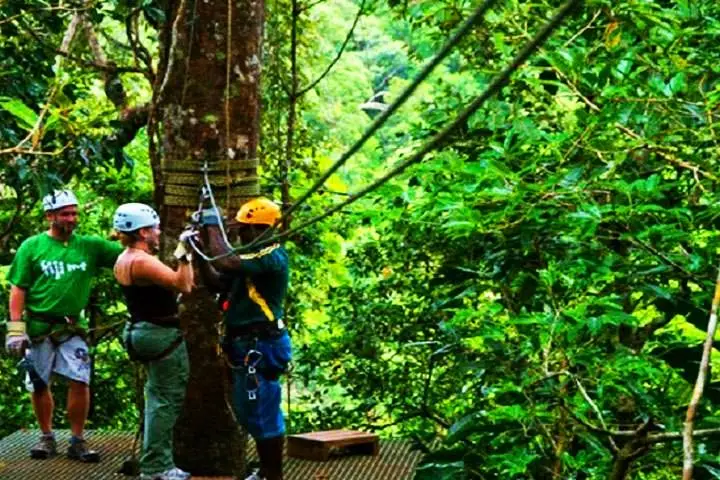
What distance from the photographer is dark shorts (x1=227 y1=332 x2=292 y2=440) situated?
5102 mm

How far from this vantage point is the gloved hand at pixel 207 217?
4.99 m

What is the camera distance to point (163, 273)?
5059mm

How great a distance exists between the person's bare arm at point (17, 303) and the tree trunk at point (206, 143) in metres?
1.07

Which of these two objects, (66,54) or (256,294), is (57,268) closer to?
(66,54)

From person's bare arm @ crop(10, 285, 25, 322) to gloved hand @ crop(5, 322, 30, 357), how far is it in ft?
0.13

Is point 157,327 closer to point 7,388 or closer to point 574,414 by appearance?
point 574,414

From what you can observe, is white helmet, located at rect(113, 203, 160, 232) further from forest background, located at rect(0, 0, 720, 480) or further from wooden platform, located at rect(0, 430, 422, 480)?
wooden platform, located at rect(0, 430, 422, 480)

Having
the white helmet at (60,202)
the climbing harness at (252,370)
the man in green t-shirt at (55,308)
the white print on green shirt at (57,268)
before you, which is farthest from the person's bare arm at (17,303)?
the climbing harness at (252,370)

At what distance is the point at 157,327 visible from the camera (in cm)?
522

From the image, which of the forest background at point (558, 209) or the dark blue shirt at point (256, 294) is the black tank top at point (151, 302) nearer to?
the dark blue shirt at point (256, 294)

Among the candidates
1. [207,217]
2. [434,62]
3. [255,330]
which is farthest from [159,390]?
[434,62]

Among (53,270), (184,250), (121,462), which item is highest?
(184,250)

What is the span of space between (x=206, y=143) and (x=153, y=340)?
839 mm

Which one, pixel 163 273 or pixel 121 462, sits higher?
pixel 163 273
